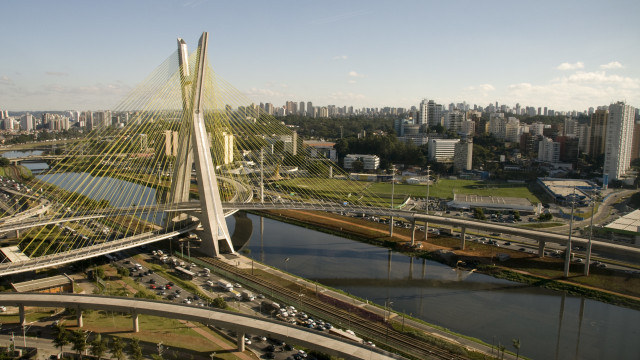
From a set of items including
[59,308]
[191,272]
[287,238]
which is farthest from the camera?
[287,238]

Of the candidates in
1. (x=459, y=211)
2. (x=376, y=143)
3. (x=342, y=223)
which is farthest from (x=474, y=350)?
(x=376, y=143)

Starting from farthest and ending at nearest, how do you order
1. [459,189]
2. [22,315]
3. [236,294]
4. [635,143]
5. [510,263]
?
[635,143], [459,189], [510,263], [236,294], [22,315]

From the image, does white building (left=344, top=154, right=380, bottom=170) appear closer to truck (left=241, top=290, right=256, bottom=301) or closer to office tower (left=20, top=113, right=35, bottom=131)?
→ truck (left=241, top=290, right=256, bottom=301)

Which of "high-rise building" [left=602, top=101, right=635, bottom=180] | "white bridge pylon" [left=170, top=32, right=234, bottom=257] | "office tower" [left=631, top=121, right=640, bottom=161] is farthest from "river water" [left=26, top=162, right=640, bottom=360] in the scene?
"office tower" [left=631, top=121, right=640, bottom=161]

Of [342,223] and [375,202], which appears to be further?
[375,202]

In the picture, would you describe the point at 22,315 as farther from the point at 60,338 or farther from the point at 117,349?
the point at 117,349

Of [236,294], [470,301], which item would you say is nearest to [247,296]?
[236,294]

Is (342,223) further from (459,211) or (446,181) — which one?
(446,181)

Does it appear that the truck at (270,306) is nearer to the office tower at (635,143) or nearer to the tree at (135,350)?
the tree at (135,350)
